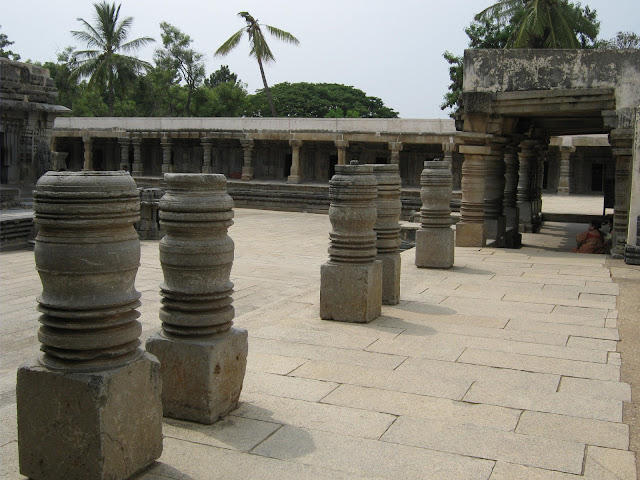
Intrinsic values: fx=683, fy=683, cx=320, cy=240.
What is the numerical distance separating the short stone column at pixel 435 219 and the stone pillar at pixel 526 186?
8.64m

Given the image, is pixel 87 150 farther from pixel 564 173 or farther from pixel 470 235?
pixel 470 235

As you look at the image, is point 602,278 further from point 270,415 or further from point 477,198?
point 270,415

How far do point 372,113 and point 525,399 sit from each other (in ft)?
167

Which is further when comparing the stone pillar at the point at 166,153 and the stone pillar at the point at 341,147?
the stone pillar at the point at 166,153

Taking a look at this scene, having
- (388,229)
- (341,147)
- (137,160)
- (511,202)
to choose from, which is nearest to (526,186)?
(511,202)

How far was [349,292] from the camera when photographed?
5945 mm

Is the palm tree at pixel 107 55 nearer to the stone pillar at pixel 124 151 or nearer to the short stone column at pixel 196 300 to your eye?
the stone pillar at pixel 124 151

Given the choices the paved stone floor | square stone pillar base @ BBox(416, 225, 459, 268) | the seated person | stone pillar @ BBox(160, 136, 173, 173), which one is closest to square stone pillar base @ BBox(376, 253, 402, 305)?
the paved stone floor

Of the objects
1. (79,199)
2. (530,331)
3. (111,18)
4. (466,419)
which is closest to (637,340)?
(530,331)

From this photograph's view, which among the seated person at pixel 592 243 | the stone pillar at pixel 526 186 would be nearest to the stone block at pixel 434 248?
the seated person at pixel 592 243

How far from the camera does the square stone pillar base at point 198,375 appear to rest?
3.61 metres

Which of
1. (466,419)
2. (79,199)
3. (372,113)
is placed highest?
(372,113)

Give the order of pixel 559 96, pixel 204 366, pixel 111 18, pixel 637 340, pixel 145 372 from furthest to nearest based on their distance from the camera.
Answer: pixel 111 18 → pixel 559 96 → pixel 637 340 → pixel 204 366 → pixel 145 372

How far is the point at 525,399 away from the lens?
416 cm
